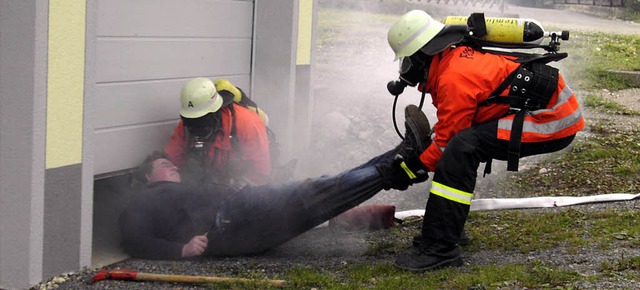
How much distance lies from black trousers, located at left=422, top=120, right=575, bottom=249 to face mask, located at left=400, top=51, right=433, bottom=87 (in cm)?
51

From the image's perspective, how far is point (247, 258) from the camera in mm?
6160

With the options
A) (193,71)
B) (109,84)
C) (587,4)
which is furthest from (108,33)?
(587,4)

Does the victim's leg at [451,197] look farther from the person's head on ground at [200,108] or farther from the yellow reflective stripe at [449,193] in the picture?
the person's head on ground at [200,108]

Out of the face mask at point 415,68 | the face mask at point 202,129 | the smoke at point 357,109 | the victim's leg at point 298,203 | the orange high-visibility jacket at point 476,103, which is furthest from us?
the smoke at point 357,109

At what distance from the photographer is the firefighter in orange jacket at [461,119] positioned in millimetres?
5648

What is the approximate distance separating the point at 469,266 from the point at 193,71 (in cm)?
298

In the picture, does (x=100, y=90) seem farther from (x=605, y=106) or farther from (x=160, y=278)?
(x=605, y=106)

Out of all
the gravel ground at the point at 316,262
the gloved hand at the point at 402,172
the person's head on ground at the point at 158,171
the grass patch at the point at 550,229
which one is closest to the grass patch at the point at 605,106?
the grass patch at the point at 550,229

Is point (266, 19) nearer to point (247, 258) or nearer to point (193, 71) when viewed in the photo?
point (193, 71)

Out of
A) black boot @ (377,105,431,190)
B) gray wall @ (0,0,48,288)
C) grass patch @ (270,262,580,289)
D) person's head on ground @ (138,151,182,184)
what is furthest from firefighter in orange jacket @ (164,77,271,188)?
gray wall @ (0,0,48,288)

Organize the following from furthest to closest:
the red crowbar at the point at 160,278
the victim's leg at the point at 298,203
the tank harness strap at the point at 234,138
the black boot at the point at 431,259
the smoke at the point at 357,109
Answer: the smoke at the point at 357,109, the tank harness strap at the point at 234,138, the victim's leg at the point at 298,203, the black boot at the point at 431,259, the red crowbar at the point at 160,278

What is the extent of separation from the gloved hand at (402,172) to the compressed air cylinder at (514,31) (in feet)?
3.03

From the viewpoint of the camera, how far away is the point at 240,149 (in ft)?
22.7

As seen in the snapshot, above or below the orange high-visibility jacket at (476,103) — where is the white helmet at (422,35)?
above
